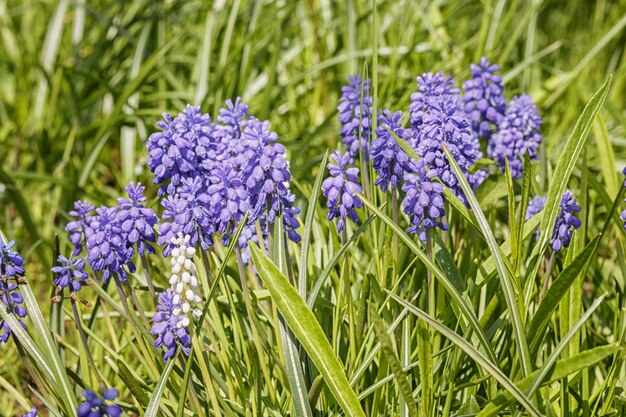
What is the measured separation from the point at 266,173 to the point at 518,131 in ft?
5.22

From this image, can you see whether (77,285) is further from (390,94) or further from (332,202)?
(390,94)

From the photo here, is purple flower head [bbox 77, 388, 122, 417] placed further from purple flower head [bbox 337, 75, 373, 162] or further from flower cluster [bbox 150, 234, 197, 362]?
purple flower head [bbox 337, 75, 373, 162]

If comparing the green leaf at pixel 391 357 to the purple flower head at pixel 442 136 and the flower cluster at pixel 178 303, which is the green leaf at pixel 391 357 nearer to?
the flower cluster at pixel 178 303

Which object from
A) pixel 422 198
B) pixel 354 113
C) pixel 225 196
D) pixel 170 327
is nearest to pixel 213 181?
pixel 225 196

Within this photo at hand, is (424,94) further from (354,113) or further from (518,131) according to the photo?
(518,131)

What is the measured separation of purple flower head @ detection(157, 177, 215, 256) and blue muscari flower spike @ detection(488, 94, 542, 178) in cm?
168

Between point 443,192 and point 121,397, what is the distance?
6.29 ft

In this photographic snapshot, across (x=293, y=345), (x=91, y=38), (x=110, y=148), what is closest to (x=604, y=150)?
(x=293, y=345)

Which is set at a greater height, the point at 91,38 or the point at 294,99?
the point at 91,38

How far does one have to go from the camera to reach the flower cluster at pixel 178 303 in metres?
2.59

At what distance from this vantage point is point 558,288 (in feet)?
7.91

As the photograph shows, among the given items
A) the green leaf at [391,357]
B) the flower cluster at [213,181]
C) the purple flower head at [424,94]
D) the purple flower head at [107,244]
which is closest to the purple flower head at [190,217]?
the flower cluster at [213,181]

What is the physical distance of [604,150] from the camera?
4121 millimetres

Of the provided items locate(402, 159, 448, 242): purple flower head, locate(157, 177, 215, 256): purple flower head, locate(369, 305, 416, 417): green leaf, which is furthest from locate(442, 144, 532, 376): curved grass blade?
locate(157, 177, 215, 256): purple flower head
